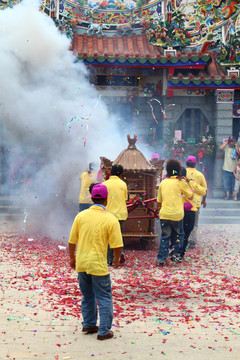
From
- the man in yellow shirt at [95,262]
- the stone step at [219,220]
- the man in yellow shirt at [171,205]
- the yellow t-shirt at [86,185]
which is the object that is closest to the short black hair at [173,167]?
the man in yellow shirt at [171,205]

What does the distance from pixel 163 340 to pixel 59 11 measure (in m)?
14.0

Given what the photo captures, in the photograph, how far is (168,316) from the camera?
5746 millimetres

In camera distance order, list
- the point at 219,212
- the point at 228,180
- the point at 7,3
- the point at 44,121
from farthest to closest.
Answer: the point at 7,3
the point at 228,180
the point at 219,212
the point at 44,121

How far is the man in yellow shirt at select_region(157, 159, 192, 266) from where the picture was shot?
813 centimetres

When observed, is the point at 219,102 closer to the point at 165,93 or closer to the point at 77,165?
the point at 165,93

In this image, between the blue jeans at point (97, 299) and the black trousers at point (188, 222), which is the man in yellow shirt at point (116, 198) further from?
the blue jeans at point (97, 299)

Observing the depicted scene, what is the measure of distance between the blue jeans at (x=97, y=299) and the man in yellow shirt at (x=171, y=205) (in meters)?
3.13

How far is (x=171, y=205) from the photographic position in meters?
8.12

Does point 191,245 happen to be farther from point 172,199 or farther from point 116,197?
point 116,197

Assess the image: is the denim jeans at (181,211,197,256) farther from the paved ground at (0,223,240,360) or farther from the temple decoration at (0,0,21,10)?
the temple decoration at (0,0,21,10)

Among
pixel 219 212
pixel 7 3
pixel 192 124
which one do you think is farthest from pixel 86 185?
pixel 7 3

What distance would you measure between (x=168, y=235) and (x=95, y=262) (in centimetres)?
335

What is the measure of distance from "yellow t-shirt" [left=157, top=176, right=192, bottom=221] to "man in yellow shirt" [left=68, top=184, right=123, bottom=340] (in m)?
3.08

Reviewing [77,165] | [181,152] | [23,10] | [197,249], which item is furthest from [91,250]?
[181,152]
